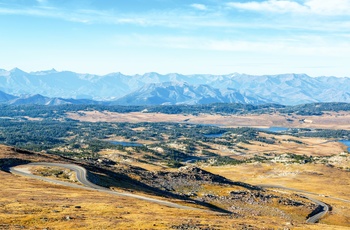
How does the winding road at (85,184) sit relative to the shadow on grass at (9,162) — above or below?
below

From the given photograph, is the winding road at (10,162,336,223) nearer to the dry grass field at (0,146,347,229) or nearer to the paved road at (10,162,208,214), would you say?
the paved road at (10,162,208,214)

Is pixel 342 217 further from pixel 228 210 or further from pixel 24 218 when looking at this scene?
pixel 24 218

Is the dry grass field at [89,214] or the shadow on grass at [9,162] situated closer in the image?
the dry grass field at [89,214]

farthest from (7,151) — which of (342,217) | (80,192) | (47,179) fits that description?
(342,217)

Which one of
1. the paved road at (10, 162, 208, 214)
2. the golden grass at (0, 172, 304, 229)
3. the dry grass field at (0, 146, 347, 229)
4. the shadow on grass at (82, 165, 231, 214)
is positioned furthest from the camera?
the shadow on grass at (82, 165, 231, 214)

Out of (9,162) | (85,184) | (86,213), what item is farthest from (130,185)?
(86,213)

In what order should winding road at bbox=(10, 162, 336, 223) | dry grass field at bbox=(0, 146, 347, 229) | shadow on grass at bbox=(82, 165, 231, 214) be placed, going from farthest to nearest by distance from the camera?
shadow on grass at bbox=(82, 165, 231, 214)
winding road at bbox=(10, 162, 336, 223)
dry grass field at bbox=(0, 146, 347, 229)

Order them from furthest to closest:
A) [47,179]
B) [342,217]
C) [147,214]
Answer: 1. [342,217]
2. [47,179]
3. [147,214]

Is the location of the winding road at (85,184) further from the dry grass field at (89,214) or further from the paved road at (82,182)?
the dry grass field at (89,214)

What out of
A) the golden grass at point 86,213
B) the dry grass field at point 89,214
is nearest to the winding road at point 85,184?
the dry grass field at point 89,214

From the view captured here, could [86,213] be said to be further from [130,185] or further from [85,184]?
[130,185]

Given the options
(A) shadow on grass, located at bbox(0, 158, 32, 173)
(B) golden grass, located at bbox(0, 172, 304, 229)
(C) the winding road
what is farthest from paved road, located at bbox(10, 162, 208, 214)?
(B) golden grass, located at bbox(0, 172, 304, 229)
